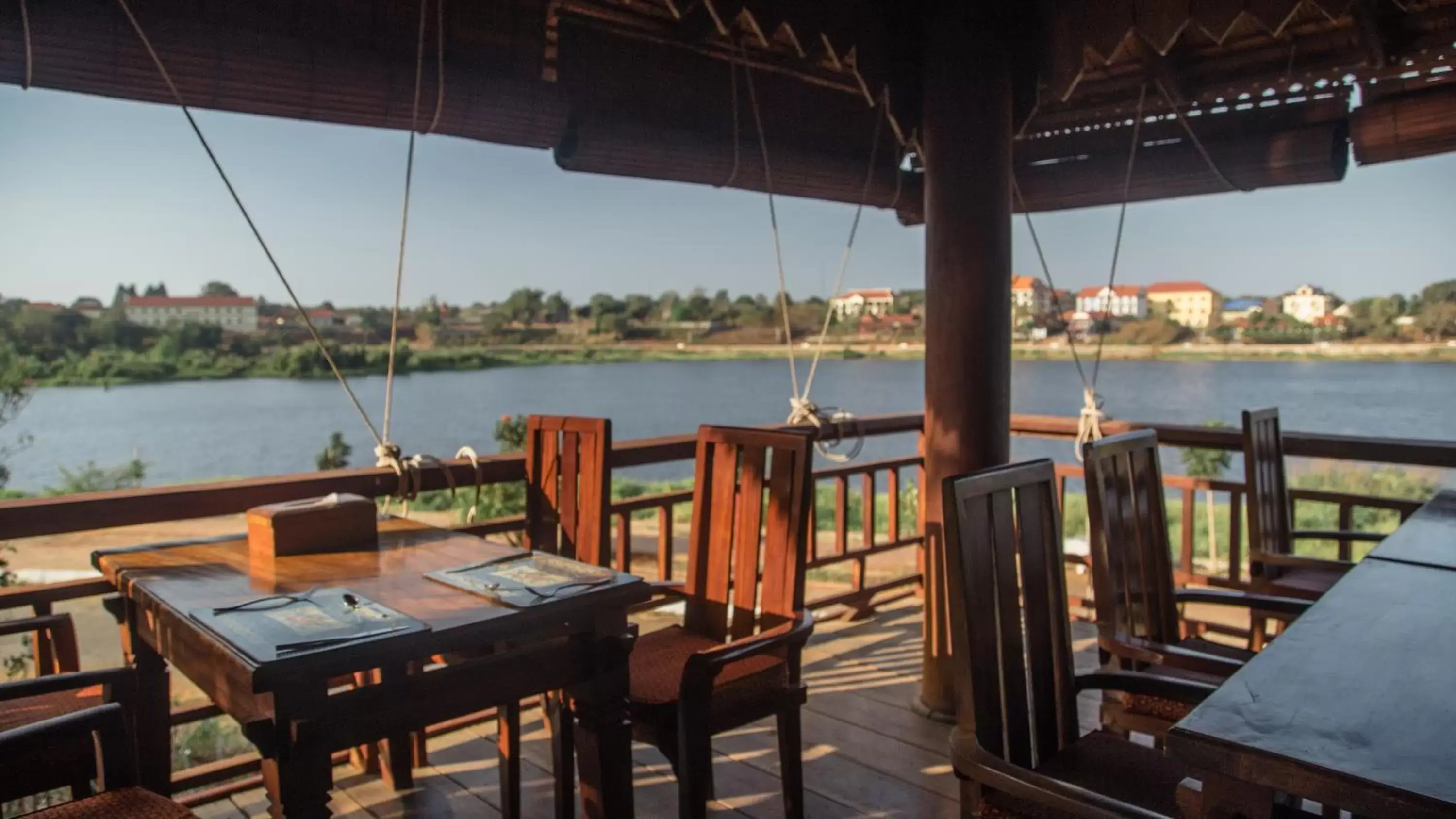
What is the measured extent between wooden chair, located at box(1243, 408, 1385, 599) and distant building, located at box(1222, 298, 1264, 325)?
124 inches

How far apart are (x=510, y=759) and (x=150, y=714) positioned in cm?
79

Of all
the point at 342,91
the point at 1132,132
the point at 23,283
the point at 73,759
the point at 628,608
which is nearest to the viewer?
the point at 73,759

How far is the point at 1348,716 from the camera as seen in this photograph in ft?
3.42

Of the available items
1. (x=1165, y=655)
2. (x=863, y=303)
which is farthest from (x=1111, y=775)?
(x=863, y=303)

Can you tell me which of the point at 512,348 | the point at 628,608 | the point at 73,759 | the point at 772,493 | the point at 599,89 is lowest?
the point at 73,759

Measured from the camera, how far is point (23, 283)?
870 inches

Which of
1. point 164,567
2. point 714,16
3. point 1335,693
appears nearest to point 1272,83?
point 714,16

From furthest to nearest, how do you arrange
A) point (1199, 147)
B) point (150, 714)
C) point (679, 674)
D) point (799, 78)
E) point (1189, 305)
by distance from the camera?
point (1189, 305), point (799, 78), point (1199, 147), point (679, 674), point (150, 714)

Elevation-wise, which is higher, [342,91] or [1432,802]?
[342,91]

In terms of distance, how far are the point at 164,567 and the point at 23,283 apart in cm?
2636

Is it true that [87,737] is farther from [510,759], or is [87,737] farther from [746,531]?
[746,531]

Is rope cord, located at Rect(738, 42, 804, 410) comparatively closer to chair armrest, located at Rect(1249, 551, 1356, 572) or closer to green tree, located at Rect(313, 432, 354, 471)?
chair armrest, located at Rect(1249, 551, 1356, 572)

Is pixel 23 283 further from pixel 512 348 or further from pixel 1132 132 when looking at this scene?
pixel 1132 132

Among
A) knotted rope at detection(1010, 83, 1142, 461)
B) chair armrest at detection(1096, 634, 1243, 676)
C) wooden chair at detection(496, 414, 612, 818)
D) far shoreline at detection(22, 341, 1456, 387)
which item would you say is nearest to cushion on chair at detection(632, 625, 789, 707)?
wooden chair at detection(496, 414, 612, 818)
